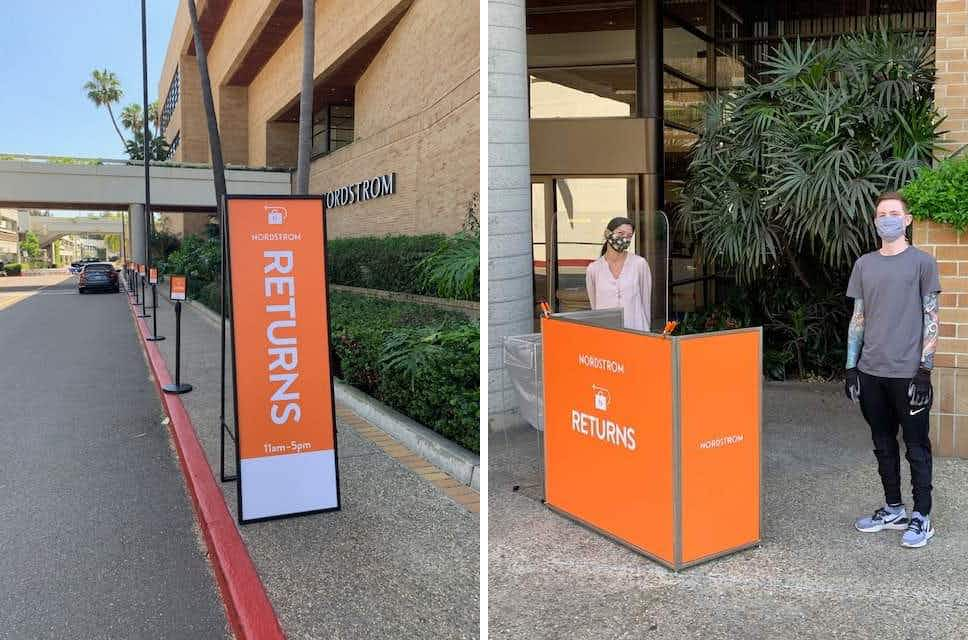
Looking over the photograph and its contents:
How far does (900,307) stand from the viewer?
525cm

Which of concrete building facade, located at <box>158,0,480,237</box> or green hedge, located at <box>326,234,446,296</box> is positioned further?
concrete building facade, located at <box>158,0,480,237</box>

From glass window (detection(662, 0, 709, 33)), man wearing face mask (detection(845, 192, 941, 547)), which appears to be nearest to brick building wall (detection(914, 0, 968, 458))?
man wearing face mask (detection(845, 192, 941, 547))

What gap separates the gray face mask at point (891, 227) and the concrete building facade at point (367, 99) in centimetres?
1121

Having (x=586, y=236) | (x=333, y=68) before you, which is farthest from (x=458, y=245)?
(x=333, y=68)

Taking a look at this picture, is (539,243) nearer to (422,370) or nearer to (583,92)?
(583,92)

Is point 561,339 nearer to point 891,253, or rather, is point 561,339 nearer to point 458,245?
point 891,253

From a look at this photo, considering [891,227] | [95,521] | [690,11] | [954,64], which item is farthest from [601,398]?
[690,11]

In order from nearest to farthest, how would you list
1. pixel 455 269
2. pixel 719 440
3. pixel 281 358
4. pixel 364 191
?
pixel 719 440 → pixel 281 358 → pixel 455 269 → pixel 364 191

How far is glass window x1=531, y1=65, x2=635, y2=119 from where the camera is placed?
14016 mm

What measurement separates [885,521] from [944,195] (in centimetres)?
286

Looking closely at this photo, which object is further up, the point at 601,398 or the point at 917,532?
the point at 601,398

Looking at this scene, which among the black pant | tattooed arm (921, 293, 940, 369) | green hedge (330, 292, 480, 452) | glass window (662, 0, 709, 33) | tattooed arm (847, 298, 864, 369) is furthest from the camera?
glass window (662, 0, 709, 33)

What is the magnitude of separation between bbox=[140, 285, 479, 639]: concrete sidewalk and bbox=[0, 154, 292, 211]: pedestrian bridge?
33.8 m

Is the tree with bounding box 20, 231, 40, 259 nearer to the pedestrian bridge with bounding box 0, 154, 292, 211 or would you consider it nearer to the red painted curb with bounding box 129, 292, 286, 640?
the pedestrian bridge with bounding box 0, 154, 292, 211
